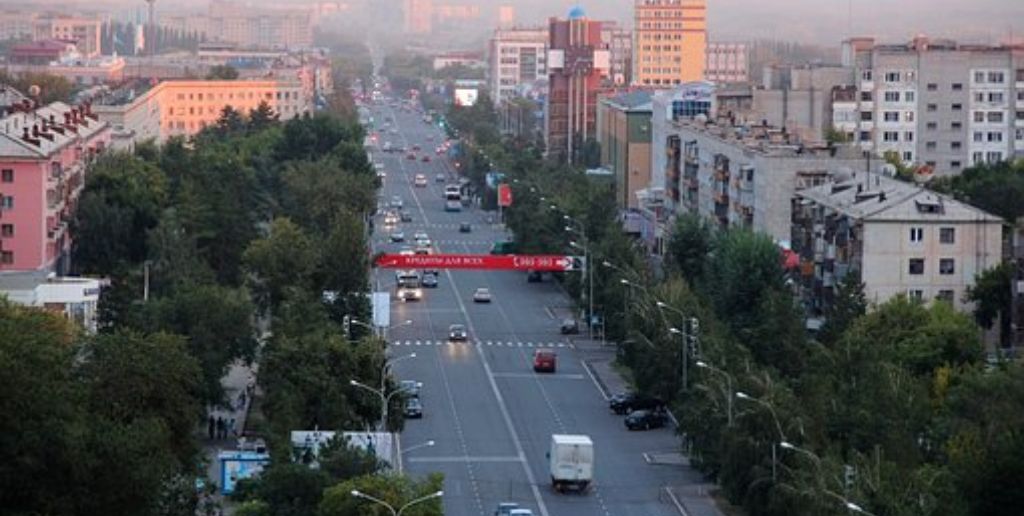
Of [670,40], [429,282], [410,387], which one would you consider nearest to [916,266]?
[410,387]

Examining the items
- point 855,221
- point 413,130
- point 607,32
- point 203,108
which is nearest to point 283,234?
point 855,221

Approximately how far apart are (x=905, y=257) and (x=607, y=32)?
7776cm

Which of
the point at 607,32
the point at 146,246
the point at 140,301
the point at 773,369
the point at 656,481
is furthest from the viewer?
the point at 607,32

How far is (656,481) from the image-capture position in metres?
27.4

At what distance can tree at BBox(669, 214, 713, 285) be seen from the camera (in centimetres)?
4162

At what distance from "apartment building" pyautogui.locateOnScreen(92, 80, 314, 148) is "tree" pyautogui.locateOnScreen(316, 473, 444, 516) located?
4501 centimetres

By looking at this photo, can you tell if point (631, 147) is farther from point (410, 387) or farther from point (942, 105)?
point (410, 387)

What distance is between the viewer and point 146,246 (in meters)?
43.6

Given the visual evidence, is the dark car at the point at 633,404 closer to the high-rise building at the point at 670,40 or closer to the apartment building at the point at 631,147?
the apartment building at the point at 631,147

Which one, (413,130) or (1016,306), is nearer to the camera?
(1016,306)

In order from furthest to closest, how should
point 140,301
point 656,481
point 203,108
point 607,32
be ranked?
1. point 607,32
2. point 203,108
3. point 140,301
4. point 656,481

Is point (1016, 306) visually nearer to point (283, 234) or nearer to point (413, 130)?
point (283, 234)

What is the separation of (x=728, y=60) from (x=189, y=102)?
33746 millimetres

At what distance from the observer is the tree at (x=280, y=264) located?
3912cm
